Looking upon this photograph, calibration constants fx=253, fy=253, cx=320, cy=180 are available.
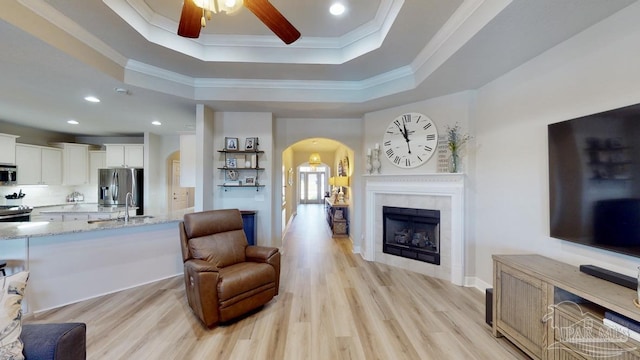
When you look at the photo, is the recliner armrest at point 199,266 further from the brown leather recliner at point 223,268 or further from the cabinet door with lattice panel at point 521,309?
the cabinet door with lattice panel at point 521,309

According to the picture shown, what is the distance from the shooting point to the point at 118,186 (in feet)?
20.2

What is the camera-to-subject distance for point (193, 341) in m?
2.20

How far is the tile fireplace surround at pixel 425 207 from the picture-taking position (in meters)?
3.43

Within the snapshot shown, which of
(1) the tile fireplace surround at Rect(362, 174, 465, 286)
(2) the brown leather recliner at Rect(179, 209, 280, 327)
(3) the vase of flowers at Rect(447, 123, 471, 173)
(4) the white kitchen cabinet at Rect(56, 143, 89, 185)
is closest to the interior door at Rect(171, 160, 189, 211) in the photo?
(4) the white kitchen cabinet at Rect(56, 143, 89, 185)

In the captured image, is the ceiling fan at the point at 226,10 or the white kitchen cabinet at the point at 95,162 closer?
the ceiling fan at the point at 226,10

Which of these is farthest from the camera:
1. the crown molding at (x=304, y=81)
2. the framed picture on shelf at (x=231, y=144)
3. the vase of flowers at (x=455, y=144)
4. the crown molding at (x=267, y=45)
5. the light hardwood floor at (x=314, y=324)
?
the framed picture on shelf at (x=231, y=144)

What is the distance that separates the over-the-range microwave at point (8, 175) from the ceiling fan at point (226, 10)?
583cm

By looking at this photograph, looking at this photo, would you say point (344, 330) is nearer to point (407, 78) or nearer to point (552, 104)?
point (552, 104)

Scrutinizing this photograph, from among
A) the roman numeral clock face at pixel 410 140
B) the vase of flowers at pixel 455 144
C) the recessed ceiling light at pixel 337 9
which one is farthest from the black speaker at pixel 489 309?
the recessed ceiling light at pixel 337 9

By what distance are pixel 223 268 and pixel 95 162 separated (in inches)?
243

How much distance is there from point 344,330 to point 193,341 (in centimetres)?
134

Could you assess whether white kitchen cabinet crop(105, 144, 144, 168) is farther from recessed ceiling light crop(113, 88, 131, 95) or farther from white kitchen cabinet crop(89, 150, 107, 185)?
recessed ceiling light crop(113, 88, 131, 95)

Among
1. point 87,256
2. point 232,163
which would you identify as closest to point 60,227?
point 87,256

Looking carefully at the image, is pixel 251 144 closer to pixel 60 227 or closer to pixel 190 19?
pixel 60 227
